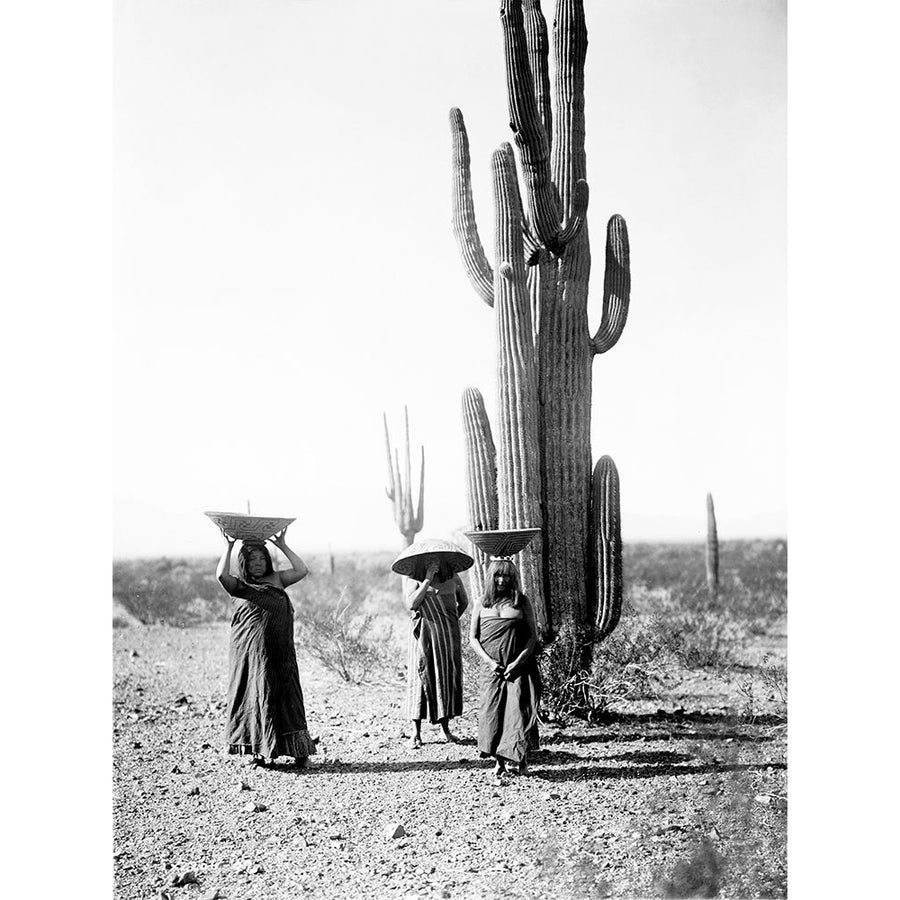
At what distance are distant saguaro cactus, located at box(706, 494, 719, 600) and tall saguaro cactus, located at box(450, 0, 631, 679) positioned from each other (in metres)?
4.44

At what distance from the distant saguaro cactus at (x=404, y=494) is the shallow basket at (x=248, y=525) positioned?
10.2 ft

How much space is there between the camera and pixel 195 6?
7738 mm

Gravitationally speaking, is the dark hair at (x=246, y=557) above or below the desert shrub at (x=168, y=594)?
above

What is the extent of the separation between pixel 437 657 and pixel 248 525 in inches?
67.4

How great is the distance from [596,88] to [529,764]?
5.37 metres

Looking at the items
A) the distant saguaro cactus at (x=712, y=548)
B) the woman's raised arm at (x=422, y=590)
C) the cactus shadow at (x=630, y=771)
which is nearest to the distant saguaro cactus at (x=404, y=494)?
the woman's raised arm at (x=422, y=590)

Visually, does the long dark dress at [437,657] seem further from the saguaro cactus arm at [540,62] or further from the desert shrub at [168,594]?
the desert shrub at [168,594]

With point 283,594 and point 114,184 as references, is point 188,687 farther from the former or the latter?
point 114,184

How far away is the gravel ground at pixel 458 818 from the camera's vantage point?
5891mm

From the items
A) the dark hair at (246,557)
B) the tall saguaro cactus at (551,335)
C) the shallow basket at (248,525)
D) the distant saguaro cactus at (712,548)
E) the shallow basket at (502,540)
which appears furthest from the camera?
the distant saguaro cactus at (712,548)

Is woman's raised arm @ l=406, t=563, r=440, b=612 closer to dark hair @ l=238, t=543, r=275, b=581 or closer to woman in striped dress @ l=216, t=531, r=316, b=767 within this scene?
woman in striped dress @ l=216, t=531, r=316, b=767

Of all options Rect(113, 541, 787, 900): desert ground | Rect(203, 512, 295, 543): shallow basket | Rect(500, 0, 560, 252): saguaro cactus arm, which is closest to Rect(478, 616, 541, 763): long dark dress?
Rect(113, 541, 787, 900): desert ground

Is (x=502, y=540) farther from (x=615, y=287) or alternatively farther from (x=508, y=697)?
(x=615, y=287)

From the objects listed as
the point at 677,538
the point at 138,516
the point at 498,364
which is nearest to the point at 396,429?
the point at 498,364
